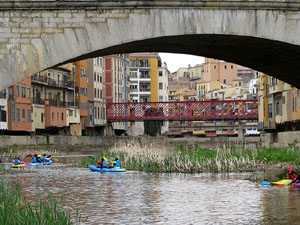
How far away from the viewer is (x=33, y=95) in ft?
233

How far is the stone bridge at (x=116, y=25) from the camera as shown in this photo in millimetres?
14891

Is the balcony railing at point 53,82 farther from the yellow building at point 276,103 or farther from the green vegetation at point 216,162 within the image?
the green vegetation at point 216,162

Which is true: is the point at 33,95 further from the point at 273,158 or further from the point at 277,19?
the point at 277,19

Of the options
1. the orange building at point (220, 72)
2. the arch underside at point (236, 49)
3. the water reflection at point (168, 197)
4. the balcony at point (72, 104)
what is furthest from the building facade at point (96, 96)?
the orange building at point (220, 72)

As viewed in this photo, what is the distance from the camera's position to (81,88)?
83062mm

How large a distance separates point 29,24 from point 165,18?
305 centimetres

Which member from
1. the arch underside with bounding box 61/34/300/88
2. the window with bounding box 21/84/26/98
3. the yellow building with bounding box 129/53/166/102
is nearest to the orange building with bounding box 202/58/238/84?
the yellow building with bounding box 129/53/166/102

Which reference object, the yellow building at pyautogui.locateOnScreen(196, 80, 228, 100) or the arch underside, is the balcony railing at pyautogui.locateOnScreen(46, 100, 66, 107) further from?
the yellow building at pyautogui.locateOnScreen(196, 80, 228, 100)

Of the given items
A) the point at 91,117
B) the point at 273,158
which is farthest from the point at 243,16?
the point at 91,117

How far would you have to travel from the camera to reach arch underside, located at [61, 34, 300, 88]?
16141 mm

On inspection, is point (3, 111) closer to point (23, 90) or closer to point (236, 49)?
point (23, 90)

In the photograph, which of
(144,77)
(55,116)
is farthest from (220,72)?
(55,116)

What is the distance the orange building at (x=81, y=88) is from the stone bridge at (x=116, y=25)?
2591 inches

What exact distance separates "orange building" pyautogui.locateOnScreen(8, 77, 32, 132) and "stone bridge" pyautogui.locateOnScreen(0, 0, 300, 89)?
4760 centimetres
